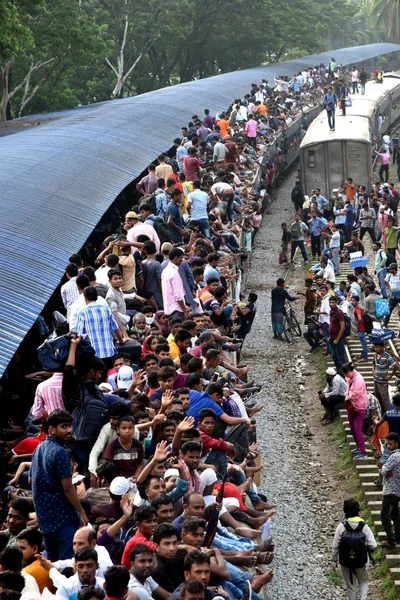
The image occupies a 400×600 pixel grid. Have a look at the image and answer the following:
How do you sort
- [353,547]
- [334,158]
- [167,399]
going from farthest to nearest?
[334,158] < [353,547] < [167,399]

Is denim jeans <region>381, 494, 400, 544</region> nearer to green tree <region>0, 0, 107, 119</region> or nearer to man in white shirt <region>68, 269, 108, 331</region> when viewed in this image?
man in white shirt <region>68, 269, 108, 331</region>

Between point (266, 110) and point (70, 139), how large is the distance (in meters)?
14.1

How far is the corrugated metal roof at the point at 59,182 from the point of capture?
12.4 m

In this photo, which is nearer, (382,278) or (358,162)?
(382,278)

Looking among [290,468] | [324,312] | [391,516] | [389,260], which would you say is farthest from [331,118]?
[391,516]

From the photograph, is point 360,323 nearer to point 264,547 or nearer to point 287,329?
point 287,329

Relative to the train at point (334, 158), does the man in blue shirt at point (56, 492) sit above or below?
above

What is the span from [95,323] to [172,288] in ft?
8.49

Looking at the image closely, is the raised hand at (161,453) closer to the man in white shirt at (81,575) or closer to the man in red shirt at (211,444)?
the man in red shirt at (211,444)

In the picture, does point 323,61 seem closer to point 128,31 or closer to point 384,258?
point 128,31

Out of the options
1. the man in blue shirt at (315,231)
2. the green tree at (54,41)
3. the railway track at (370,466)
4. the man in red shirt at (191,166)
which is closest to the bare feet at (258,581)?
the railway track at (370,466)

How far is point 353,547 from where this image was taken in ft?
36.5

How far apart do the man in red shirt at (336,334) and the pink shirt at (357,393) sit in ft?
12.0

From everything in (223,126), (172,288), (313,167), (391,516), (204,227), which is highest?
(172,288)
